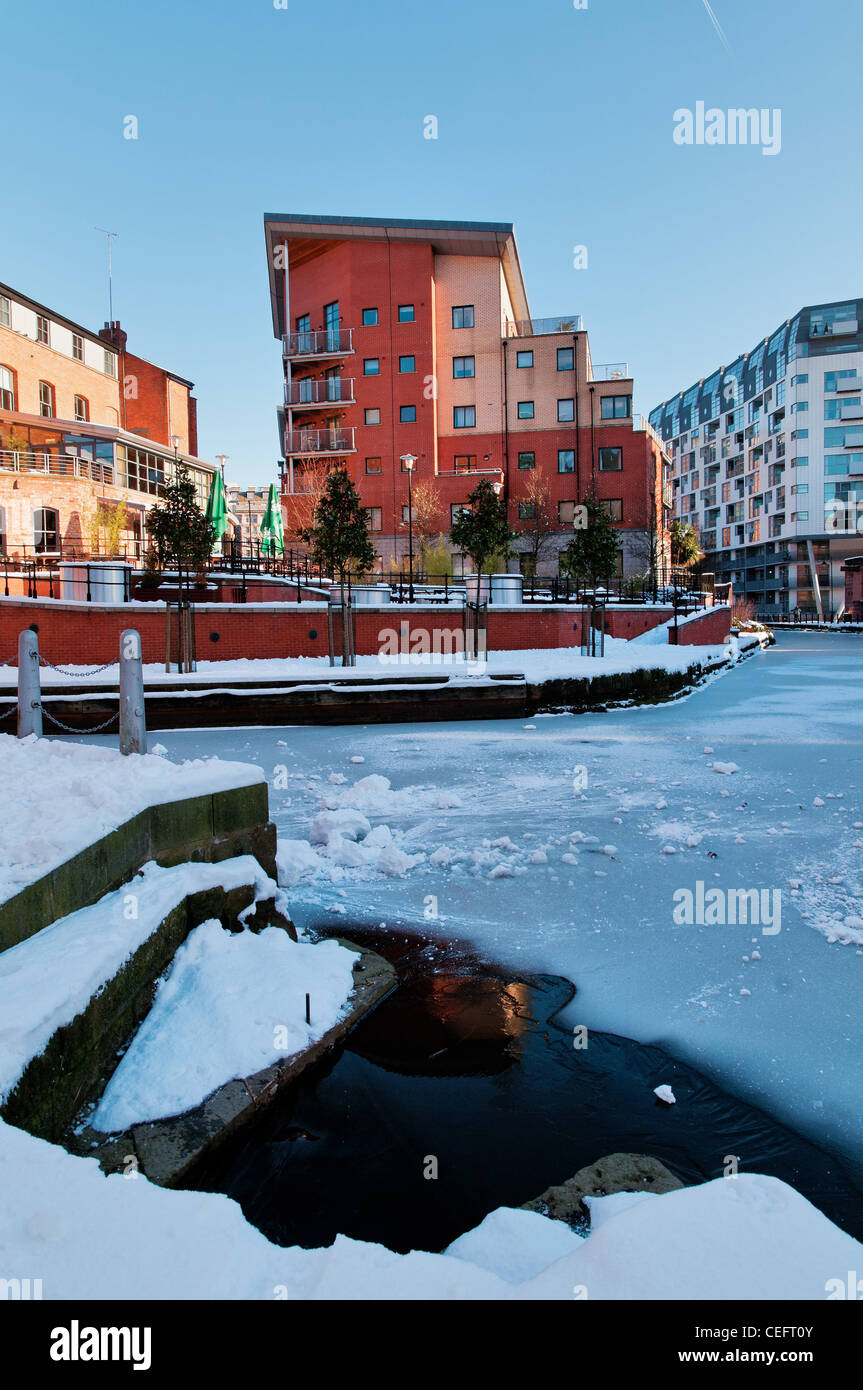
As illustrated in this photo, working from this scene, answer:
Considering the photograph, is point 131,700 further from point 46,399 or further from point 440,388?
point 46,399

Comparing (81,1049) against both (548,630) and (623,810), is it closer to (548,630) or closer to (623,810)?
(623,810)

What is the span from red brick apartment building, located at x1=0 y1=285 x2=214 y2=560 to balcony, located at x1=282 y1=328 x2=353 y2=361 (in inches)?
307

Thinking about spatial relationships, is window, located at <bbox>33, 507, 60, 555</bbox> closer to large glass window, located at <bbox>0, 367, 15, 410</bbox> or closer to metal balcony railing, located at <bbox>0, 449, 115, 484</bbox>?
metal balcony railing, located at <bbox>0, 449, 115, 484</bbox>

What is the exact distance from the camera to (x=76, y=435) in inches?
1433

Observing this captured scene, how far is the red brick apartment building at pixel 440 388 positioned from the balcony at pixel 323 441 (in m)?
0.07

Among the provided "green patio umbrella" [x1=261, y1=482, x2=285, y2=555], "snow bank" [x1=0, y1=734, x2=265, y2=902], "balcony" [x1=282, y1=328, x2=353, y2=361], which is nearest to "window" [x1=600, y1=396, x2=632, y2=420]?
"balcony" [x1=282, y1=328, x2=353, y2=361]

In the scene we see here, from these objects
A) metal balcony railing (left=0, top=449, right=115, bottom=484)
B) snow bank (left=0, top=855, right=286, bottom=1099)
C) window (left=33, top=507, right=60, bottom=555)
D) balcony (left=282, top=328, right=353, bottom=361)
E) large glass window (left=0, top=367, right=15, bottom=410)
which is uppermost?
balcony (left=282, top=328, right=353, bottom=361)

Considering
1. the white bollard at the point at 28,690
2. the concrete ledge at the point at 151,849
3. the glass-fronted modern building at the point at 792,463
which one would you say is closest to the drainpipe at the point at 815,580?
the glass-fronted modern building at the point at 792,463

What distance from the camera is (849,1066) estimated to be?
3086 mm

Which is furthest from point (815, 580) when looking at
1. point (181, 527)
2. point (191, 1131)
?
point (191, 1131)

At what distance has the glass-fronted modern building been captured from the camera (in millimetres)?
64750

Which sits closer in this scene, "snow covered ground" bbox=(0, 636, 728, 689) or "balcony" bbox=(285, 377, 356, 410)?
"snow covered ground" bbox=(0, 636, 728, 689)

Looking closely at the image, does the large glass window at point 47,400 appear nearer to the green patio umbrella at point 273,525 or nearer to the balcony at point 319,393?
the balcony at point 319,393

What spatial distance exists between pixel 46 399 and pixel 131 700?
3834 cm
